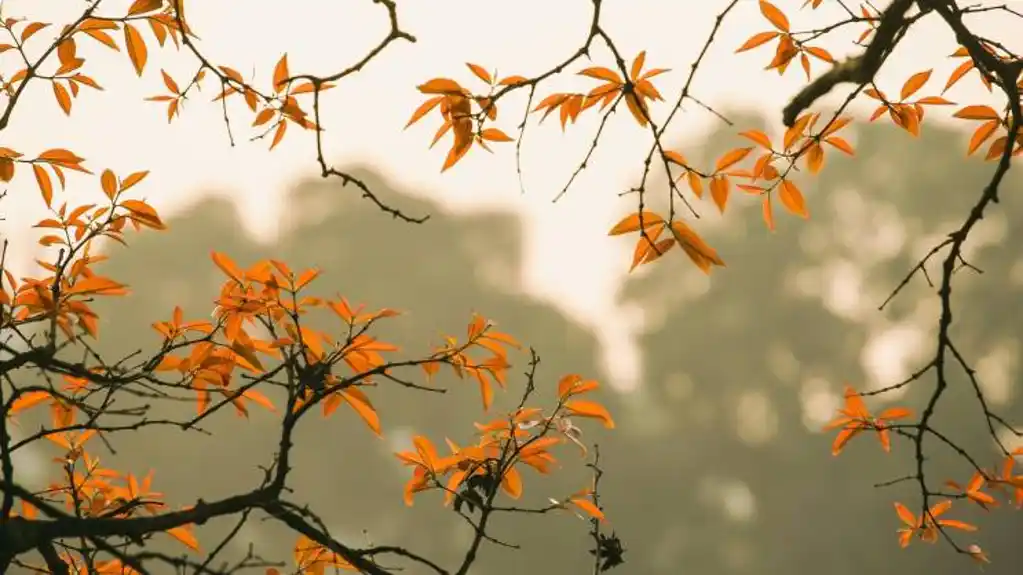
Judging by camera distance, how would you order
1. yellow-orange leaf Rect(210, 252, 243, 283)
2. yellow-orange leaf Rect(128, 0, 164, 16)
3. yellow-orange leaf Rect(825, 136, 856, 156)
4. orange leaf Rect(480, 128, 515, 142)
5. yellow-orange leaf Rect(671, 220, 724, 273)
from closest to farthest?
yellow-orange leaf Rect(671, 220, 724, 273) < yellow-orange leaf Rect(210, 252, 243, 283) < orange leaf Rect(480, 128, 515, 142) < yellow-orange leaf Rect(128, 0, 164, 16) < yellow-orange leaf Rect(825, 136, 856, 156)

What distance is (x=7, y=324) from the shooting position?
4.22ft

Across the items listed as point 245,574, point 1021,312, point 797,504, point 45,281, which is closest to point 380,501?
point 245,574

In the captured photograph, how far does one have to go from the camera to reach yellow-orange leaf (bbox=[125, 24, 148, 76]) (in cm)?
156

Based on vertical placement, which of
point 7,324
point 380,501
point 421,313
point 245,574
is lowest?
point 7,324

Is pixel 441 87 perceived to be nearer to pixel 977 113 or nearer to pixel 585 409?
pixel 585 409

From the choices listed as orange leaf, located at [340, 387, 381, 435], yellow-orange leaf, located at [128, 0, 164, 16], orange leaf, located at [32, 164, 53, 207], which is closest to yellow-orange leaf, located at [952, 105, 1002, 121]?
orange leaf, located at [340, 387, 381, 435]

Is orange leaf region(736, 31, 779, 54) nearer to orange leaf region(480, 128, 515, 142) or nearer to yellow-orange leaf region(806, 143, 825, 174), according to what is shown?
yellow-orange leaf region(806, 143, 825, 174)

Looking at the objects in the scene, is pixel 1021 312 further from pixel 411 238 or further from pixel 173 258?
pixel 173 258

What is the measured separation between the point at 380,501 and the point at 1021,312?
32.6 feet

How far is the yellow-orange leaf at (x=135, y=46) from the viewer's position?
5.12 ft

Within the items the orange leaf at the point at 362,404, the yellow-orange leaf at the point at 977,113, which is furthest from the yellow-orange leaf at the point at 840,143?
the orange leaf at the point at 362,404

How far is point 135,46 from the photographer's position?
1.56 metres

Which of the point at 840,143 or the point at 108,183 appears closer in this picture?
the point at 108,183

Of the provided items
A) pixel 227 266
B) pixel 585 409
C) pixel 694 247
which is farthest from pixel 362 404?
pixel 694 247
